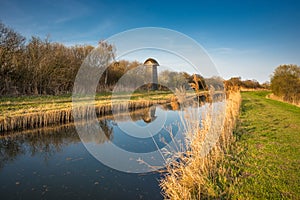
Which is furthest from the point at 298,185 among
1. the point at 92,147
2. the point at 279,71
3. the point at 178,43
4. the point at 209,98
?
the point at 279,71

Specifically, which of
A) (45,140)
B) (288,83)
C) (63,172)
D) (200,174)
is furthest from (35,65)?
(288,83)

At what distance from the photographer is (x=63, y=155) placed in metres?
6.17

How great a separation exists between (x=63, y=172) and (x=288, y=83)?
21397mm

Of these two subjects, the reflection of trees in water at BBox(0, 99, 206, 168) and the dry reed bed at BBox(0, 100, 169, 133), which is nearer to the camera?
the reflection of trees in water at BBox(0, 99, 206, 168)

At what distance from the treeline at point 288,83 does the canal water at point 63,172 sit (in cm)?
1672

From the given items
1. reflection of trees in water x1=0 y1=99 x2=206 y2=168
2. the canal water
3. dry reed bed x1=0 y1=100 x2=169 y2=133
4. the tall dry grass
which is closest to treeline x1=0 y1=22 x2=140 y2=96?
dry reed bed x1=0 y1=100 x2=169 y2=133

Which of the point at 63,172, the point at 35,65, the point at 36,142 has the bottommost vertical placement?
the point at 63,172

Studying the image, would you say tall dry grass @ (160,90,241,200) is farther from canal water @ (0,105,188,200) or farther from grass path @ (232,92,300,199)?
canal water @ (0,105,188,200)

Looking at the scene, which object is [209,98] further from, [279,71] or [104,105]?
[279,71]

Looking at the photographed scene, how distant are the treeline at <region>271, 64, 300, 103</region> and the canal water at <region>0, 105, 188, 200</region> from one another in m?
16.7

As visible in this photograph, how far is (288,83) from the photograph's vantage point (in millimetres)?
18953

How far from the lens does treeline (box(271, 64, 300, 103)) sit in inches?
719

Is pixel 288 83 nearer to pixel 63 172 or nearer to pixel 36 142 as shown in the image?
pixel 63 172

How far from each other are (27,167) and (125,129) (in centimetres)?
483
